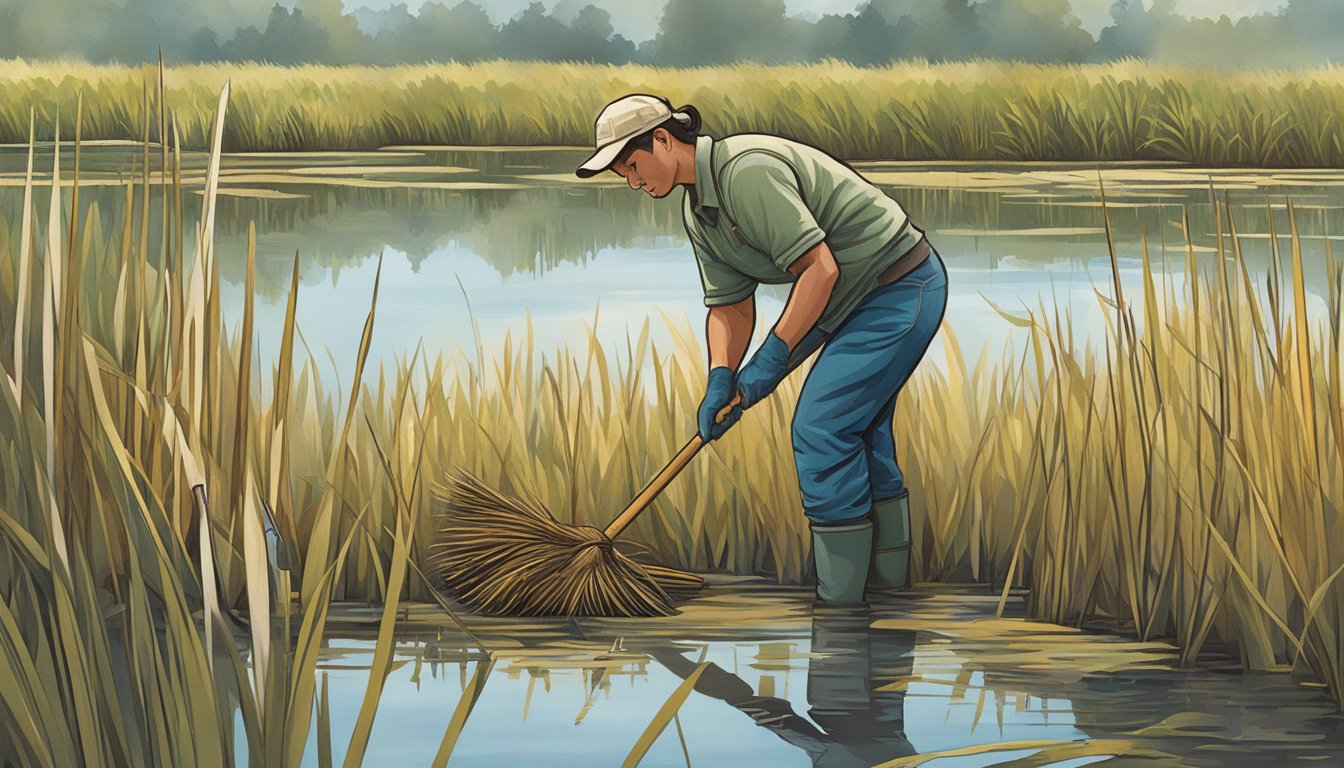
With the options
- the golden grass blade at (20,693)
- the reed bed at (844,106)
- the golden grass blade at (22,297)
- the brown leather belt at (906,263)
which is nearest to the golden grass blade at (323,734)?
the golden grass blade at (20,693)

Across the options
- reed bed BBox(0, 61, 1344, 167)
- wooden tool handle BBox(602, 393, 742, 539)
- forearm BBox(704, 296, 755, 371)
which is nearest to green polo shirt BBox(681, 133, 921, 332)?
forearm BBox(704, 296, 755, 371)

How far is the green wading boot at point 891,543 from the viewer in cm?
445

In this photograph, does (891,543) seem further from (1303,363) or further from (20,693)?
(20,693)

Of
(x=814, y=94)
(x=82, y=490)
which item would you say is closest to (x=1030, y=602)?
(x=82, y=490)

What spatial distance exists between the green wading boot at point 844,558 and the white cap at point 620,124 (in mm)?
1246

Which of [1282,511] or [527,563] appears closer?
[1282,511]

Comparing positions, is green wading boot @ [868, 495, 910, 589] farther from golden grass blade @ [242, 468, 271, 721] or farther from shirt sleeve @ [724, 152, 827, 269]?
golden grass blade @ [242, 468, 271, 721]

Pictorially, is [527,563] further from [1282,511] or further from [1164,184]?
[1164,184]

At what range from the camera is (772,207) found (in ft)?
13.0

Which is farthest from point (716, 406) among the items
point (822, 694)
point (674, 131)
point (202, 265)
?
point (202, 265)

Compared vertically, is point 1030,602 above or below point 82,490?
below

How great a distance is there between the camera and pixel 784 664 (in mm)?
3680

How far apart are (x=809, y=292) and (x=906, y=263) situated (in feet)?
1.41

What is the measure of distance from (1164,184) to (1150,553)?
223 inches
